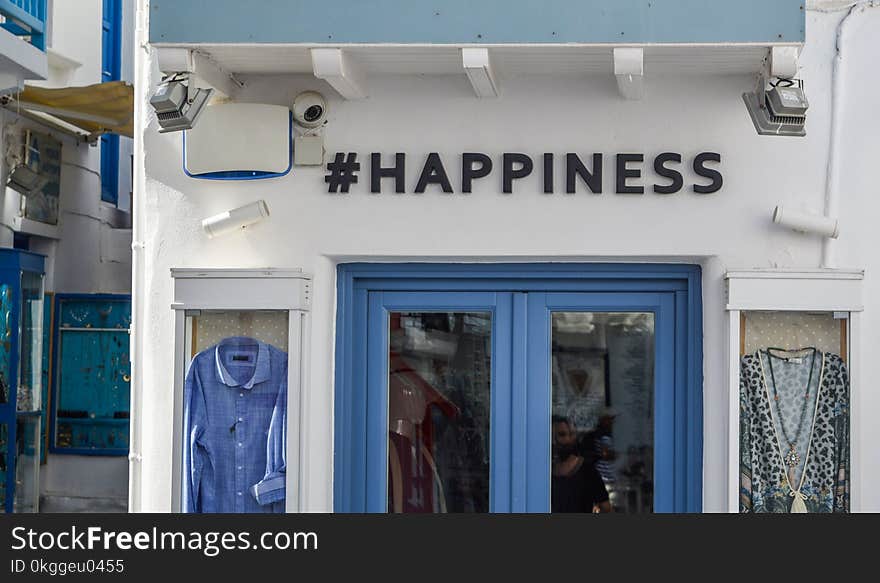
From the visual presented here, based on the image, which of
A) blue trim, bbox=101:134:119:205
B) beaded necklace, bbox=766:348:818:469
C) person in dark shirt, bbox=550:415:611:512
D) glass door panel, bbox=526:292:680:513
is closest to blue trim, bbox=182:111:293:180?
glass door panel, bbox=526:292:680:513

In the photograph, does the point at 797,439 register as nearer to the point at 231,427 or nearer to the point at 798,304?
the point at 798,304

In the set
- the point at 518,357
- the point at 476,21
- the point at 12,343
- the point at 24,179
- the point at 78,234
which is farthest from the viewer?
the point at 78,234

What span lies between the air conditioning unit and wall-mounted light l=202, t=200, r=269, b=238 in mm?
206

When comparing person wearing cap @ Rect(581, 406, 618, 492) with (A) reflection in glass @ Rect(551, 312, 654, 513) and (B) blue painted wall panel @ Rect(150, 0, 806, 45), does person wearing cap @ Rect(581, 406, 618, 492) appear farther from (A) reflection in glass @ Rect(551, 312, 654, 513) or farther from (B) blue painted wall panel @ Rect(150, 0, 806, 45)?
(B) blue painted wall panel @ Rect(150, 0, 806, 45)

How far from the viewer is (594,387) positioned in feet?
21.7

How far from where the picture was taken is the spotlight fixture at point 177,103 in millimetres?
5938

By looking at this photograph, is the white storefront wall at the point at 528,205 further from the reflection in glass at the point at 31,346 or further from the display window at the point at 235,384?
the reflection in glass at the point at 31,346

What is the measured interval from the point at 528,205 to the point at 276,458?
6.37 feet

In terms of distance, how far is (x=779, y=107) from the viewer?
5.67 m

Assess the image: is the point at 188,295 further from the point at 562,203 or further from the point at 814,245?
the point at 814,245

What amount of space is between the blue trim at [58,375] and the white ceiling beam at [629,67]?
6.03 m

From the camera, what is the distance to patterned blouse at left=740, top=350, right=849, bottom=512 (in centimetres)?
607

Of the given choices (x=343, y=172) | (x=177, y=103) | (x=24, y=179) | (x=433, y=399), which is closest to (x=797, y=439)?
(x=433, y=399)

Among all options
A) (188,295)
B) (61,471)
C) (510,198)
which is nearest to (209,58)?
(188,295)
